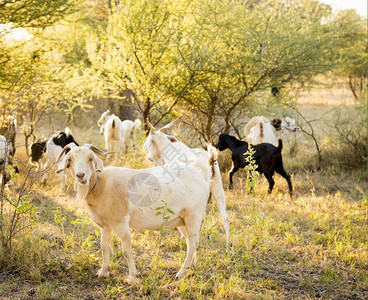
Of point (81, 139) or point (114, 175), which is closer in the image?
point (114, 175)

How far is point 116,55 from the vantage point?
964 cm

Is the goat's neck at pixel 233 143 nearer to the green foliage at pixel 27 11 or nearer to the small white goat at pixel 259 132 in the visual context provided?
the small white goat at pixel 259 132

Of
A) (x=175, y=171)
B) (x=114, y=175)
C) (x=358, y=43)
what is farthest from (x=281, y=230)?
(x=358, y=43)

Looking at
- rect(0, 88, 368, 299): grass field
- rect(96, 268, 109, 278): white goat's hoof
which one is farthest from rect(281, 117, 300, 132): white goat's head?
rect(96, 268, 109, 278): white goat's hoof

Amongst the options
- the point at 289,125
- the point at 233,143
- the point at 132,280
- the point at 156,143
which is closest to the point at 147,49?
the point at 233,143

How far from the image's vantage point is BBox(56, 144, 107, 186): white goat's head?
3.87m

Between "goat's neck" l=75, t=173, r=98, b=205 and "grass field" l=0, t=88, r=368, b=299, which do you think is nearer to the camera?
"goat's neck" l=75, t=173, r=98, b=205

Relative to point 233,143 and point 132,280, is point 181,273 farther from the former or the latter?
point 233,143

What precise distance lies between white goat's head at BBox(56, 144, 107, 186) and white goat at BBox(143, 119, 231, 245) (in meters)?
1.73

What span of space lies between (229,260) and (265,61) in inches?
231

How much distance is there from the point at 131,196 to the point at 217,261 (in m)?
1.48

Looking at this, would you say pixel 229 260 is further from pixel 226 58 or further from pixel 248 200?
pixel 226 58

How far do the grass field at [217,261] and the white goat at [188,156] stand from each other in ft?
1.52

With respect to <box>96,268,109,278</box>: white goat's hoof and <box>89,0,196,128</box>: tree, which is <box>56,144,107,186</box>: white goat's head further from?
<box>89,0,196,128</box>: tree
